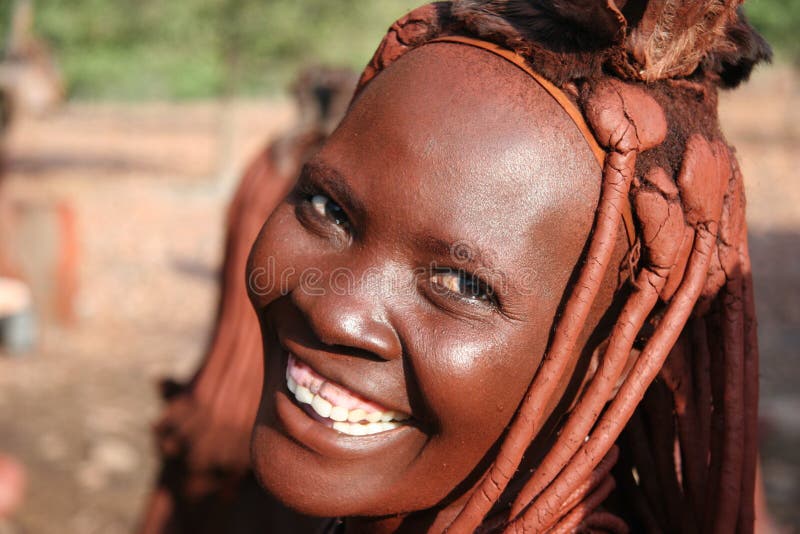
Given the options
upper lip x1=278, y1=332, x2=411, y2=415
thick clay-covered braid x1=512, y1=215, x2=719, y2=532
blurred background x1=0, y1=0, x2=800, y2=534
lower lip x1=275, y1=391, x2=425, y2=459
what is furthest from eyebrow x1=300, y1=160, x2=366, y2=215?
blurred background x1=0, y1=0, x2=800, y2=534

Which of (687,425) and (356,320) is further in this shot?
(687,425)

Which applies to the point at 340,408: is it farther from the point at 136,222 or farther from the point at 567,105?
the point at 136,222

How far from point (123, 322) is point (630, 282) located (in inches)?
303

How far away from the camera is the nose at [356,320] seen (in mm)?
1331

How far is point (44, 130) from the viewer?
20.3 meters

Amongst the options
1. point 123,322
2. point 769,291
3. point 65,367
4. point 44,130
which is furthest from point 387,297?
point 44,130

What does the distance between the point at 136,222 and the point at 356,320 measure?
11.2m

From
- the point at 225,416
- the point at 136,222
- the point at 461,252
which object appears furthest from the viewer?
the point at 136,222

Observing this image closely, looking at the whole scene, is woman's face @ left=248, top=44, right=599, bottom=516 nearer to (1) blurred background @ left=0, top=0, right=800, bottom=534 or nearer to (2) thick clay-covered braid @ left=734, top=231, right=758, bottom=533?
(2) thick clay-covered braid @ left=734, top=231, right=758, bottom=533

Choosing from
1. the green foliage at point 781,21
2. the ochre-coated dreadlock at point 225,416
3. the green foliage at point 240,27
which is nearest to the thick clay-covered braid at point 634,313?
the ochre-coated dreadlock at point 225,416

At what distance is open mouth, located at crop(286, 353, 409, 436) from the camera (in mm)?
1404

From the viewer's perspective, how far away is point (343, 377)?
54.1 inches

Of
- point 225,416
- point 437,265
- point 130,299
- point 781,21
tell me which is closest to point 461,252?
point 437,265

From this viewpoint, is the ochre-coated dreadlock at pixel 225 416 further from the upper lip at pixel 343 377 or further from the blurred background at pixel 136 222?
the blurred background at pixel 136 222
